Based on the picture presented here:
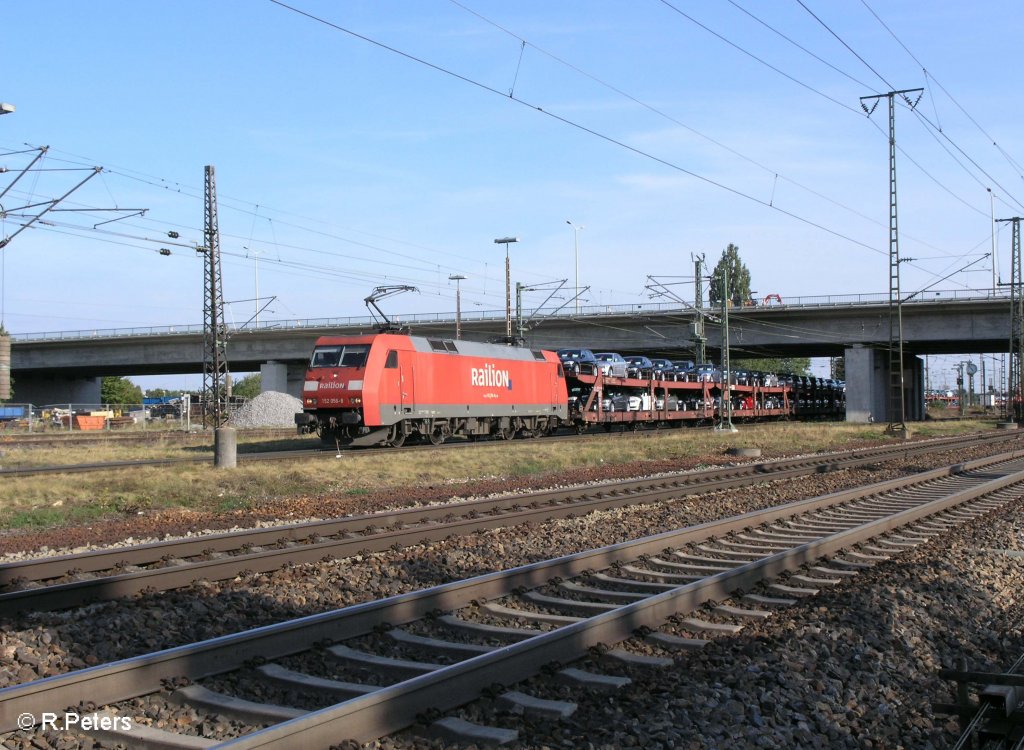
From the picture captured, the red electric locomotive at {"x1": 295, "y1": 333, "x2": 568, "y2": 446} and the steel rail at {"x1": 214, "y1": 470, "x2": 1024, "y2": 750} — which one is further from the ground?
the red electric locomotive at {"x1": 295, "y1": 333, "x2": 568, "y2": 446}

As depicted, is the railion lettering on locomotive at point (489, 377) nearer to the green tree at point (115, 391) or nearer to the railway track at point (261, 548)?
the railway track at point (261, 548)

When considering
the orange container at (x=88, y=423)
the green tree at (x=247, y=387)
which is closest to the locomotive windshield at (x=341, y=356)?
the orange container at (x=88, y=423)

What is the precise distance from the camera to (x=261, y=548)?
10227 mm

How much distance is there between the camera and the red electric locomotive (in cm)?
2436

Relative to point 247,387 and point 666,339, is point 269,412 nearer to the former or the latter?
point 666,339

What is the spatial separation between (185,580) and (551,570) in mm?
3230

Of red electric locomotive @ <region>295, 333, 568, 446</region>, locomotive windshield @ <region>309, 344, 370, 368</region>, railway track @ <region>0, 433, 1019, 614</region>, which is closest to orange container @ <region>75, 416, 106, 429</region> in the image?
red electric locomotive @ <region>295, 333, 568, 446</region>

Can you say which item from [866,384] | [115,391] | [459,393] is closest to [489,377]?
[459,393]

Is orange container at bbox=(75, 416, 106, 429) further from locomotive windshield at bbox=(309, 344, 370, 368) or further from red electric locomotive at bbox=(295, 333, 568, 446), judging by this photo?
locomotive windshield at bbox=(309, 344, 370, 368)

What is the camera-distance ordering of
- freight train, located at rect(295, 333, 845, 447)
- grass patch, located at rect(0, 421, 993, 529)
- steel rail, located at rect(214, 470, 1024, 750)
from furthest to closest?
freight train, located at rect(295, 333, 845, 447)
grass patch, located at rect(0, 421, 993, 529)
steel rail, located at rect(214, 470, 1024, 750)

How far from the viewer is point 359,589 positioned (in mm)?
8188

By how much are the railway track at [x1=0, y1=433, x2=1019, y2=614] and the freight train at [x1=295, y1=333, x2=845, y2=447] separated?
388 inches

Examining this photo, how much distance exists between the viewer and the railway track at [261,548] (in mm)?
7828

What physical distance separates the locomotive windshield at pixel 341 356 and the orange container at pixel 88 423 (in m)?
40.2
